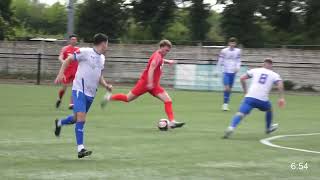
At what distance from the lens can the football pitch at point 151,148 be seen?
891 cm

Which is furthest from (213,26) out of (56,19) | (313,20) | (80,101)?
(80,101)

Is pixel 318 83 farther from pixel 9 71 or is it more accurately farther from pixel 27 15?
pixel 27 15

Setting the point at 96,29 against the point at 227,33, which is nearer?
the point at 227,33

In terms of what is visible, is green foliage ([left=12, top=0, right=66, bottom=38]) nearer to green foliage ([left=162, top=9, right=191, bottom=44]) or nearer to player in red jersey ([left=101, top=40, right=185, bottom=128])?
green foliage ([left=162, top=9, right=191, bottom=44])

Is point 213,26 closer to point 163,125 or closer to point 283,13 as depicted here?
point 283,13

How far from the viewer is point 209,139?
12.9m

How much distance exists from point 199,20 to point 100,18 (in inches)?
298

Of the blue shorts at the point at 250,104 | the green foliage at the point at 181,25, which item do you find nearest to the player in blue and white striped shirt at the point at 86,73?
the blue shorts at the point at 250,104

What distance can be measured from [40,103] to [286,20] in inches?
1169

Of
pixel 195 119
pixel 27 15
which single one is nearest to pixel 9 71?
pixel 195 119

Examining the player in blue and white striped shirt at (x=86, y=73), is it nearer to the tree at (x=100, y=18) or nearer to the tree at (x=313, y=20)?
the tree at (x=313, y=20)

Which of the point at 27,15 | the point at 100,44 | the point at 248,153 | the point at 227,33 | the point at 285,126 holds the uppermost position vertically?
the point at 100,44

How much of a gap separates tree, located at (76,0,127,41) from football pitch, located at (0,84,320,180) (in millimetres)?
32111

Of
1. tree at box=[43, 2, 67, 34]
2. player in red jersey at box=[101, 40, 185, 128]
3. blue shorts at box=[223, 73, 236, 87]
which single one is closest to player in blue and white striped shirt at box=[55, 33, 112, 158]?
player in red jersey at box=[101, 40, 185, 128]
